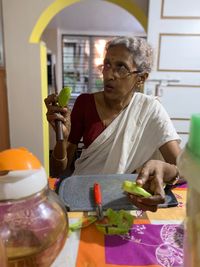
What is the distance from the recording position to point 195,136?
0.89 ft

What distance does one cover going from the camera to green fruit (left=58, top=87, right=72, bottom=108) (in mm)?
722

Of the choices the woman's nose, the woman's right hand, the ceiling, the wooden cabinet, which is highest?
the ceiling

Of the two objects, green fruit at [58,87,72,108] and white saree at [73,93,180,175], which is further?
white saree at [73,93,180,175]

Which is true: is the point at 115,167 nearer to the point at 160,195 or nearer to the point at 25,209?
the point at 160,195

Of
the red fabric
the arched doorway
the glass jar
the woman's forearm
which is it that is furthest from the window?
the glass jar

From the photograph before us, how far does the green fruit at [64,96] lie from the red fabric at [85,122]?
34cm

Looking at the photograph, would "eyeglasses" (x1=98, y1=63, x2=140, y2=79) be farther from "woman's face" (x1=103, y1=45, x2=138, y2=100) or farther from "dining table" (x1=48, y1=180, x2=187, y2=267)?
"dining table" (x1=48, y1=180, x2=187, y2=267)

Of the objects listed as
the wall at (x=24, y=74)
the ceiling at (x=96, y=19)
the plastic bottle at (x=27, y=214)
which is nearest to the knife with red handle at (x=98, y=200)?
the plastic bottle at (x=27, y=214)

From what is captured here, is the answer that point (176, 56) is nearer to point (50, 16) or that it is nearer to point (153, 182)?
point (50, 16)

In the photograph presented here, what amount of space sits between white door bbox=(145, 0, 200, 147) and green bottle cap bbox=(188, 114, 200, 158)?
1665mm

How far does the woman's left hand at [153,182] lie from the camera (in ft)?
1.85

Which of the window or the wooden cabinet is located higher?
the window

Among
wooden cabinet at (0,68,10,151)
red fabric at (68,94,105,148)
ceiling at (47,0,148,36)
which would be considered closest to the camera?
red fabric at (68,94,105,148)

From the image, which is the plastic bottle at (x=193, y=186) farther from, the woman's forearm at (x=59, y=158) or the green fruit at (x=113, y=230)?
the woman's forearm at (x=59, y=158)
